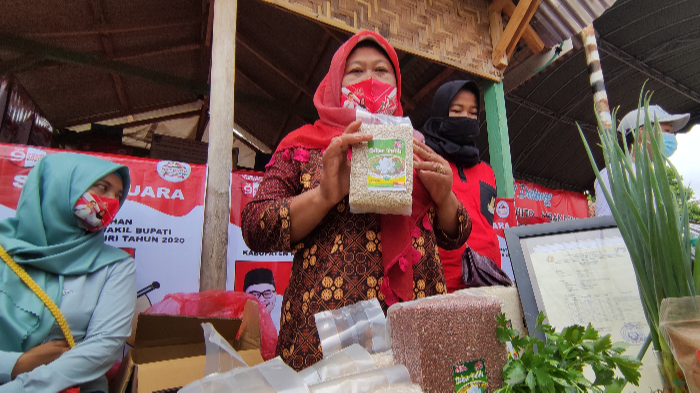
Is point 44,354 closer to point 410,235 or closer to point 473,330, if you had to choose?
point 410,235

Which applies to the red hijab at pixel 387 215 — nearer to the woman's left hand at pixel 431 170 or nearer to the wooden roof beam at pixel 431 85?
the woman's left hand at pixel 431 170

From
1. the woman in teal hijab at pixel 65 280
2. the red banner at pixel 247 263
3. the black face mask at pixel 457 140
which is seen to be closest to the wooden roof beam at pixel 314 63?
the red banner at pixel 247 263

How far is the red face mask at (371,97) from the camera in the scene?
4.18ft

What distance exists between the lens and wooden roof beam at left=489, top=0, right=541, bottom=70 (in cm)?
339

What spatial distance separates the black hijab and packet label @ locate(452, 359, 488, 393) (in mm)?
1532

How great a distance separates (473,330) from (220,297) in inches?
54.6

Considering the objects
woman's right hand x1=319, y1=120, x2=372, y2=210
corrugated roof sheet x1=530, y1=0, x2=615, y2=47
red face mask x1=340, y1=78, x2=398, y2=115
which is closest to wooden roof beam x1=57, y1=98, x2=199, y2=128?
corrugated roof sheet x1=530, y1=0, x2=615, y2=47

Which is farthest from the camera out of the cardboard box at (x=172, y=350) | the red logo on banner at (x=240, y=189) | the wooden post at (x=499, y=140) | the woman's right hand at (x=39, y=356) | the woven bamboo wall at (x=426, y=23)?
the wooden post at (x=499, y=140)

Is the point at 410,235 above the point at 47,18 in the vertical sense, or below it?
below

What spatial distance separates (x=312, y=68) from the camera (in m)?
4.52

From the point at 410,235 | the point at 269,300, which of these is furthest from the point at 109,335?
the point at 410,235

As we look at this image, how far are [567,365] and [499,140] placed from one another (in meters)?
3.31

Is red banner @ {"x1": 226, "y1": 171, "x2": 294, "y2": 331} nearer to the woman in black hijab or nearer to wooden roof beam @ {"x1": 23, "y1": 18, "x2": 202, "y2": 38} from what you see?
the woman in black hijab

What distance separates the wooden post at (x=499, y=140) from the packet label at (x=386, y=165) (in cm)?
287
